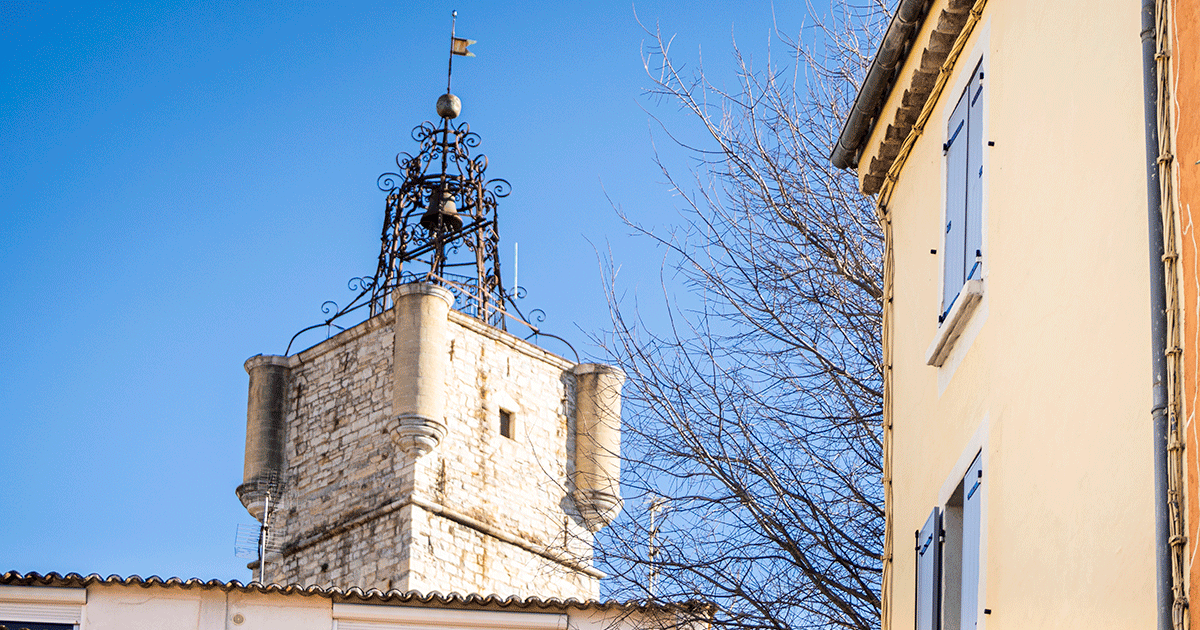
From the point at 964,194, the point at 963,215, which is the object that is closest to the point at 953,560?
the point at 963,215

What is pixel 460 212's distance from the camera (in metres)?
34.6

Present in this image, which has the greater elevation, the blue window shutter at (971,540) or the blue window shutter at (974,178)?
the blue window shutter at (974,178)

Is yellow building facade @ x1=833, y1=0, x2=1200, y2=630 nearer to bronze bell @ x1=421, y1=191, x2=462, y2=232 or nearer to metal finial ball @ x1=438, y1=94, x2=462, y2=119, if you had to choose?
bronze bell @ x1=421, y1=191, x2=462, y2=232

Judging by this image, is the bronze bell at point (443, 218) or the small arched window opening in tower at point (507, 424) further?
the bronze bell at point (443, 218)

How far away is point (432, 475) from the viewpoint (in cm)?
3130

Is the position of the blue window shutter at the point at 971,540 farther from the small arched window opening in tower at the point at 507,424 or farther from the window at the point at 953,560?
the small arched window opening in tower at the point at 507,424

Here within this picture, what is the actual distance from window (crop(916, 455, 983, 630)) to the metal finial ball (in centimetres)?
2954

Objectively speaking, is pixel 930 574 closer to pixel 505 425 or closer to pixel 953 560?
pixel 953 560

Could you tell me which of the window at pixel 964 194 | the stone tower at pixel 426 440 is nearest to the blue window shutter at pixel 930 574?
the window at pixel 964 194

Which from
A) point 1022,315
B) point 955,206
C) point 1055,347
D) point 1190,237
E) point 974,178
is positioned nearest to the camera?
point 1190,237

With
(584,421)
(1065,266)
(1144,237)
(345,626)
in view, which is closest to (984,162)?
(1065,266)

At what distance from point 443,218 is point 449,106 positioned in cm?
376

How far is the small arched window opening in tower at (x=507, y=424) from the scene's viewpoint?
108 feet

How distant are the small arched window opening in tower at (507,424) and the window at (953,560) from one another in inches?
971
